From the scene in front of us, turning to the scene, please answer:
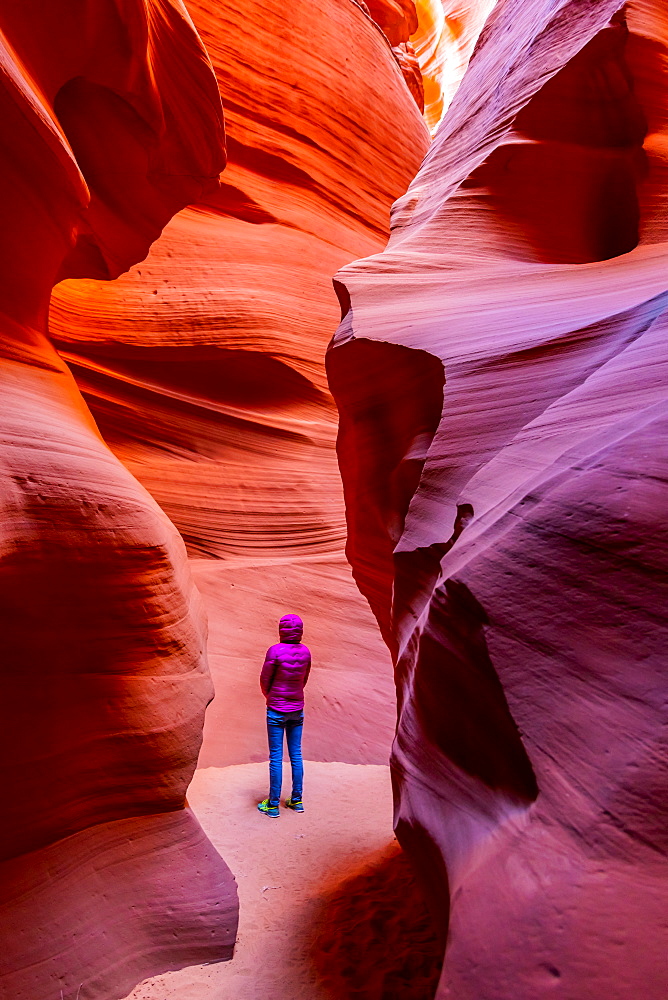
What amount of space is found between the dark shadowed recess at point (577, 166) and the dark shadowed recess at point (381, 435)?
120 cm

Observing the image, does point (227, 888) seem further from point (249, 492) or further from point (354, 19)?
point (354, 19)

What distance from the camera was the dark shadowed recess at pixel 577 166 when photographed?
3.93 meters

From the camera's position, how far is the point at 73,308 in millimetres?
7633

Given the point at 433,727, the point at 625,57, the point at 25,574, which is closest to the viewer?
the point at 433,727

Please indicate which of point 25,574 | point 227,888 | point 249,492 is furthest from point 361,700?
point 25,574

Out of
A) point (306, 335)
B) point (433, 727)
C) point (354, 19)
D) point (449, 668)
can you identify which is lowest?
point (433, 727)

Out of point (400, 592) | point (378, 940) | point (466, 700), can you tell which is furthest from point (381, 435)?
point (378, 940)

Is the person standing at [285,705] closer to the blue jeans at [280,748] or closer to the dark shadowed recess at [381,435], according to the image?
the blue jeans at [280,748]

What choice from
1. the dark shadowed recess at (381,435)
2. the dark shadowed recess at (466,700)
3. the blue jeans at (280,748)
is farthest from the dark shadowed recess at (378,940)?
the dark shadowed recess at (381,435)

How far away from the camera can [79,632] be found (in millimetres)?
3277

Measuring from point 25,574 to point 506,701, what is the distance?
2016 mm

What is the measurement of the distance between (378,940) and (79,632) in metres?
1.87

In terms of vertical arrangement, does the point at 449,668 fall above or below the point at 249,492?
below

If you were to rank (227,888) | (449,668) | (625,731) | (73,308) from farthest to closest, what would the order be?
(73,308)
(227,888)
(449,668)
(625,731)
